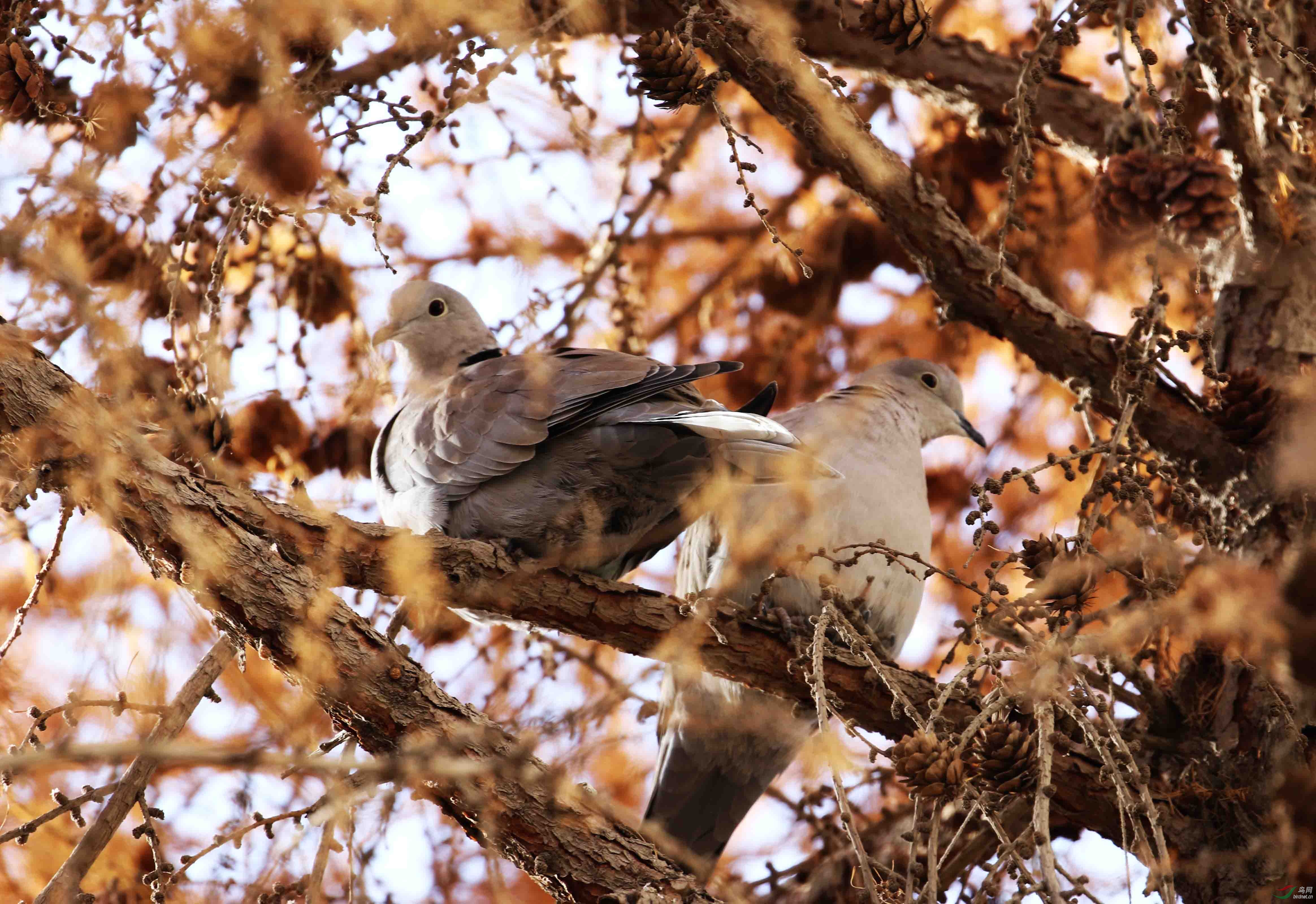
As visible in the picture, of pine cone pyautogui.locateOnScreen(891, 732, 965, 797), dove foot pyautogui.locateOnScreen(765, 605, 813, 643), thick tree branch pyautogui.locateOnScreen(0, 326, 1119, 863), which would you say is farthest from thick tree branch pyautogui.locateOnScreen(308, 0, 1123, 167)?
pine cone pyautogui.locateOnScreen(891, 732, 965, 797)

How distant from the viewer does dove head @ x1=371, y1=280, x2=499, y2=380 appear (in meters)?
3.18

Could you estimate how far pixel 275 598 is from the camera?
6.24 feet

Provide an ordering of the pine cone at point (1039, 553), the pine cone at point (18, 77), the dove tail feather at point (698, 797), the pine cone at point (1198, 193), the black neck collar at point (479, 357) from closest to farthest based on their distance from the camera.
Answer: the pine cone at point (1039, 553)
the pine cone at point (18, 77)
the pine cone at point (1198, 193)
the dove tail feather at point (698, 797)
the black neck collar at point (479, 357)

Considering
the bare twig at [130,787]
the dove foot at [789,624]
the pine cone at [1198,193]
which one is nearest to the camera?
the bare twig at [130,787]

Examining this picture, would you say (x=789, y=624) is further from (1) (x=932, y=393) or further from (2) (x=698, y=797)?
(1) (x=932, y=393)

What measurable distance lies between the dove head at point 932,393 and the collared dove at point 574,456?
0.86 metres

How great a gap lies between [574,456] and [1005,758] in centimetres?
104

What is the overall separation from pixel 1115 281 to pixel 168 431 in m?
2.49

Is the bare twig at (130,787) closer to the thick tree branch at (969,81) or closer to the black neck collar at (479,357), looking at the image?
the black neck collar at (479,357)

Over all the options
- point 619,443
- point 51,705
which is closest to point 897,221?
point 619,443

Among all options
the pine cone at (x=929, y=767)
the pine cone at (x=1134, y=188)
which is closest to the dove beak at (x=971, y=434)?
the pine cone at (x=1134, y=188)

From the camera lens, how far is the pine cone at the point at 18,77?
2.07 m

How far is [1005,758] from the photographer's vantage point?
1.88 metres

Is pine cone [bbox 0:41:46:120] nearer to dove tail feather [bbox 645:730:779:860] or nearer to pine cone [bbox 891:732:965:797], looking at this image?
pine cone [bbox 891:732:965:797]
